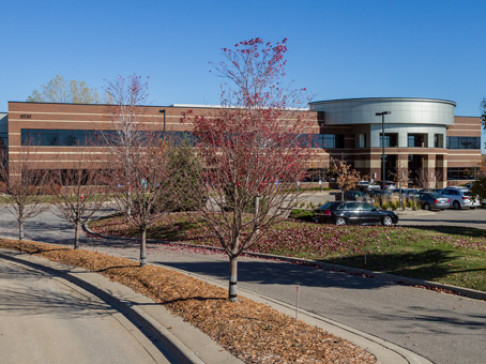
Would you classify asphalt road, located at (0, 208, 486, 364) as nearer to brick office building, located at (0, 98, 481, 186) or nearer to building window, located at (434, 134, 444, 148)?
brick office building, located at (0, 98, 481, 186)

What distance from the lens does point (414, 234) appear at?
15672mm

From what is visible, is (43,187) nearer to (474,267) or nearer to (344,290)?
(344,290)

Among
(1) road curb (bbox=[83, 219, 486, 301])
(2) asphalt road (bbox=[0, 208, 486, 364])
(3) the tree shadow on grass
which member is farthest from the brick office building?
(2) asphalt road (bbox=[0, 208, 486, 364])

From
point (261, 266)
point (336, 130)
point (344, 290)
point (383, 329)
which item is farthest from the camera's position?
point (336, 130)

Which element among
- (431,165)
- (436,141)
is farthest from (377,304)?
(436,141)

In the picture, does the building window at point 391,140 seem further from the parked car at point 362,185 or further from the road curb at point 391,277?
the road curb at point 391,277

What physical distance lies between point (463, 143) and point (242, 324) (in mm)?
69356

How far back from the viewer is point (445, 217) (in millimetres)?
29234

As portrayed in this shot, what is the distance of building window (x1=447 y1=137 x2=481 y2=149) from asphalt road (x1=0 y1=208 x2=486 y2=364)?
198ft

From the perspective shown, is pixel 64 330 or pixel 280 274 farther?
pixel 280 274

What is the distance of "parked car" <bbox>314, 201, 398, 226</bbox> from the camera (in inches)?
845

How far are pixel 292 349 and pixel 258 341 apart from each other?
23.5 inches

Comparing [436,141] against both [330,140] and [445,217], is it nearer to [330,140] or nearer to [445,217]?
[330,140]

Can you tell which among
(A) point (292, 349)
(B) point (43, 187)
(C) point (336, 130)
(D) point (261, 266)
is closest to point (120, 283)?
(D) point (261, 266)
